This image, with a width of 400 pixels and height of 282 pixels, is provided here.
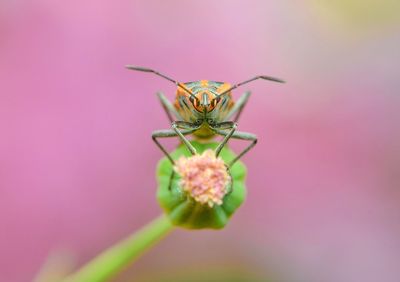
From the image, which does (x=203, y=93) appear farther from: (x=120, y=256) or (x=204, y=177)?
(x=120, y=256)

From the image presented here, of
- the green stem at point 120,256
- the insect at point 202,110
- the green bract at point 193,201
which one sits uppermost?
the insect at point 202,110

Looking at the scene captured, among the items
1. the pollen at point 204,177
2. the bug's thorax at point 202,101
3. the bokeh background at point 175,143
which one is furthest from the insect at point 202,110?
the bokeh background at point 175,143

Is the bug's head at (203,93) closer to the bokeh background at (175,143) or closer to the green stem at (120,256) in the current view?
the green stem at (120,256)

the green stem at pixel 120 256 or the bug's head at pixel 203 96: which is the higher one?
the bug's head at pixel 203 96

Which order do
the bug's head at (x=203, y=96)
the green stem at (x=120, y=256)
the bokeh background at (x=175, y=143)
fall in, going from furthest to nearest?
1. the bokeh background at (x=175, y=143)
2. the bug's head at (x=203, y=96)
3. the green stem at (x=120, y=256)

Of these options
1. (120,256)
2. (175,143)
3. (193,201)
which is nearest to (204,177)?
(193,201)

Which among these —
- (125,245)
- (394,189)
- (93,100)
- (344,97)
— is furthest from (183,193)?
(344,97)

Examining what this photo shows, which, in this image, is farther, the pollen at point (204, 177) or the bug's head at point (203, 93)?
the bug's head at point (203, 93)
